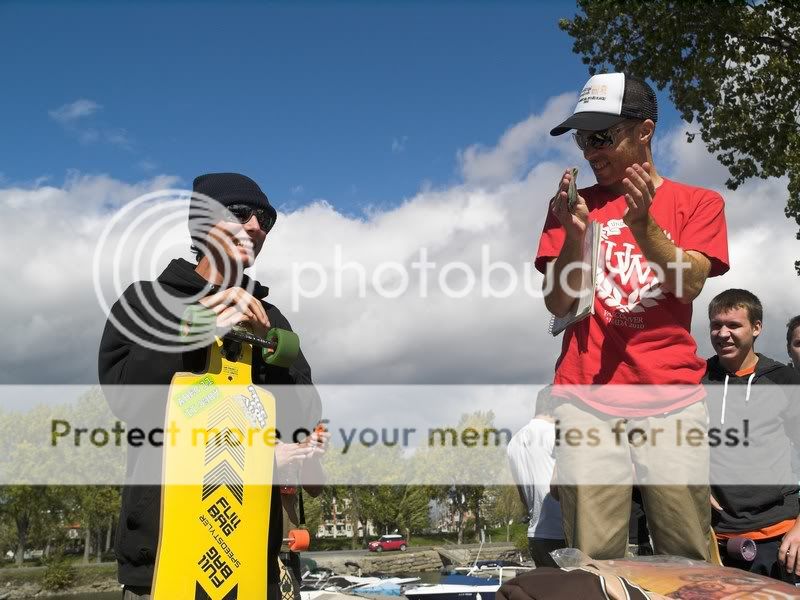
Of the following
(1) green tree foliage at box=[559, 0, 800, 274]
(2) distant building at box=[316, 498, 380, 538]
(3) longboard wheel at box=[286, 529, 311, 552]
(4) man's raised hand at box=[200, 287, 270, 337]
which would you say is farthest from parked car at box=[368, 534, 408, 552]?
(4) man's raised hand at box=[200, 287, 270, 337]

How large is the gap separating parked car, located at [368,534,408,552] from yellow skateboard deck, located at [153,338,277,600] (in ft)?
220

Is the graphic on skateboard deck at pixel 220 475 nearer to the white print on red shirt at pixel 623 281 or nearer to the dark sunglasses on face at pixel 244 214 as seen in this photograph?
the dark sunglasses on face at pixel 244 214

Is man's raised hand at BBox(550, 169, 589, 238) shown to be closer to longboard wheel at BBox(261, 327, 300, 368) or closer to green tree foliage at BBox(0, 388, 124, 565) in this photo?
longboard wheel at BBox(261, 327, 300, 368)

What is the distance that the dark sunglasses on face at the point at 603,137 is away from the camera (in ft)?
10.9

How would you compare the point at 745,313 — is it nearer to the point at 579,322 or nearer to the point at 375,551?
the point at 579,322

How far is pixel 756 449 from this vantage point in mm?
4430

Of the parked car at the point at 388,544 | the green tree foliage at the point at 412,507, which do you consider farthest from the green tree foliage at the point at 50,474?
the green tree foliage at the point at 412,507

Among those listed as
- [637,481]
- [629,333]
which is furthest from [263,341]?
[637,481]

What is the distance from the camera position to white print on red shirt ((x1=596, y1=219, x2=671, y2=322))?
318 cm

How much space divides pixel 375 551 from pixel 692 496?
6661cm

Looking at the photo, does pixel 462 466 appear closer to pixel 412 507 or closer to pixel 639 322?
pixel 412 507

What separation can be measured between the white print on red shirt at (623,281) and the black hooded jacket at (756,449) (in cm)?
180

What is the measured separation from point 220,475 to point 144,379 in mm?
458

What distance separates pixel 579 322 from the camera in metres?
3.29
